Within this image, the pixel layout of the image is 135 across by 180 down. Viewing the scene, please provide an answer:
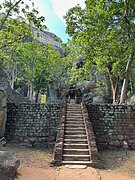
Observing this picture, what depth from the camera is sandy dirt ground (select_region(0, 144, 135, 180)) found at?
544cm

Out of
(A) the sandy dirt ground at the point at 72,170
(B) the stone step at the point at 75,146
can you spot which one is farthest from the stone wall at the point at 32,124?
(B) the stone step at the point at 75,146

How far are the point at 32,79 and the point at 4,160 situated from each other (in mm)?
14818

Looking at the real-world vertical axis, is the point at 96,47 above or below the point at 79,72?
above

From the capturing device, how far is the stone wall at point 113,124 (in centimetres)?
960

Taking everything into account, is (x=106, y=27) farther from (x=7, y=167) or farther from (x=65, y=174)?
(x=7, y=167)

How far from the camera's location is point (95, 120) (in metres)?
10.2

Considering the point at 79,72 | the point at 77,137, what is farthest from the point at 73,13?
the point at 77,137

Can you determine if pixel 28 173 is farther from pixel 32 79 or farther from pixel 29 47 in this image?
pixel 29 47

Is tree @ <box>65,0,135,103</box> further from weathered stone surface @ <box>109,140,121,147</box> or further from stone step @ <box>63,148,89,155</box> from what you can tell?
stone step @ <box>63,148,89,155</box>

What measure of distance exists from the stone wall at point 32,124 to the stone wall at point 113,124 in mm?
2218

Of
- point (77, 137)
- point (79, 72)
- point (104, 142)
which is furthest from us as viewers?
point (79, 72)

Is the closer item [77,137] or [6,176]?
[6,176]

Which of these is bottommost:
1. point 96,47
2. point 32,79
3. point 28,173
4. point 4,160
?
point 28,173

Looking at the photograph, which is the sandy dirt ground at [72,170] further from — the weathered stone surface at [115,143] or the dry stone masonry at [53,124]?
the dry stone masonry at [53,124]
